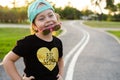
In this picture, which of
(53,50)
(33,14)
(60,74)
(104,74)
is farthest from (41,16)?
(104,74)

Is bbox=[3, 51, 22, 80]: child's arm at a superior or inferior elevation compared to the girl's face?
inferior

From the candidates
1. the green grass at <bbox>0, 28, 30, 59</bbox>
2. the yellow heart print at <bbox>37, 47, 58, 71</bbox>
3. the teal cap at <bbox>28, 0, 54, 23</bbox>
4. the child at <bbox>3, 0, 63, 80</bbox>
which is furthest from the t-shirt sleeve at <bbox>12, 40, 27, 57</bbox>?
the green grass at <bbox>0, 28, 30, 59</bbox>

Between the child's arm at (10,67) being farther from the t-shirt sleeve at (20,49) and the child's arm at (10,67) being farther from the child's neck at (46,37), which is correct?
the child's neck at (46,37)

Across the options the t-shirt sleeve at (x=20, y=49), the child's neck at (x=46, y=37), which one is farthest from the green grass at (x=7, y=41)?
the t-shirt sleeve at (x=20, y=49)

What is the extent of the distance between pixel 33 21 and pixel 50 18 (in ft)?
0.57

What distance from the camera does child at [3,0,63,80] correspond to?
12.3ft

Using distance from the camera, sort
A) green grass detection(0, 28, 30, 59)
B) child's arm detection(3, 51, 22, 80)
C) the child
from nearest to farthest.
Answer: child's arm detection(3, 51, 22, 80), the child, green grass detection(0, 28, 30, 59)

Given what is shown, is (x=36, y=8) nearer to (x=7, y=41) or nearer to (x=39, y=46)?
(x=39, y=46)

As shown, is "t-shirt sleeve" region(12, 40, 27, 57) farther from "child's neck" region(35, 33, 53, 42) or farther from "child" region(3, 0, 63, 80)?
"child's neck" region(35, 33, 53, 42)

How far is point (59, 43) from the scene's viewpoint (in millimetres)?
4055

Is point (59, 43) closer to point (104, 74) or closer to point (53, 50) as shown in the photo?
point (53, 50)

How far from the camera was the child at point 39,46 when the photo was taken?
376 centimetres

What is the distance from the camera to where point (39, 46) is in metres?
3.81

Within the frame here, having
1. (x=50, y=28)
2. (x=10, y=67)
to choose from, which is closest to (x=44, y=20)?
(x=50, y=28)
